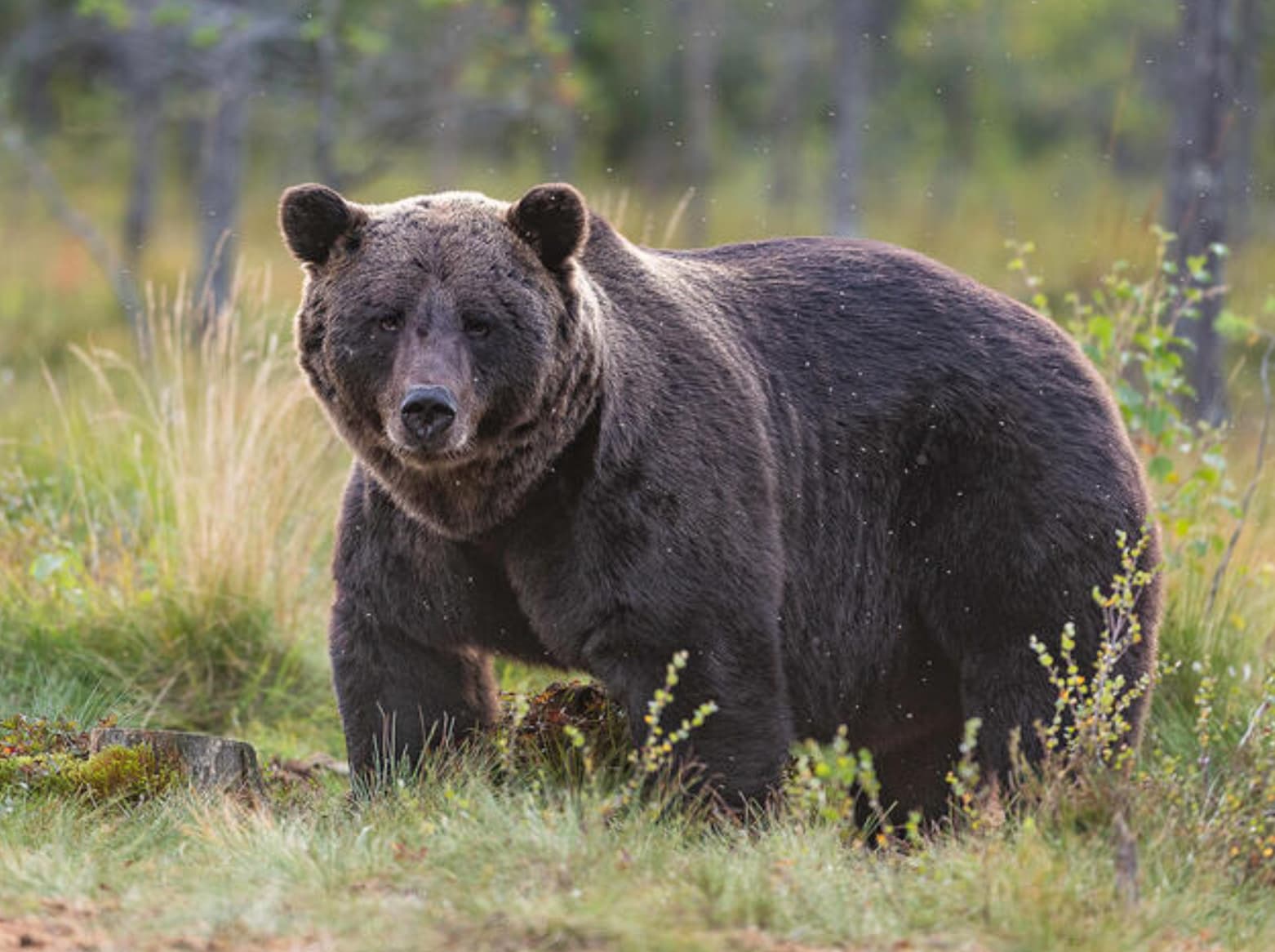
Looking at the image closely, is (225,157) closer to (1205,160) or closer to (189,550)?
(1205,160)

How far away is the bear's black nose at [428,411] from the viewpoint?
460 centimetres

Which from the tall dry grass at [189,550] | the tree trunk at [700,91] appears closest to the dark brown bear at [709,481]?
the tall dry grass at [189,550]

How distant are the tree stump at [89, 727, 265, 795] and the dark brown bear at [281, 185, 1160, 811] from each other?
598 mm

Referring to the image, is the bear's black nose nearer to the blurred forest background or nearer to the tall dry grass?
the tall dry grass

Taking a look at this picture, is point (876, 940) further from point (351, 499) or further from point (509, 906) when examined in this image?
point (351, 499)

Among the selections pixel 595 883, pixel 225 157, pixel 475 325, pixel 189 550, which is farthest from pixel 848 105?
pixel 595 883

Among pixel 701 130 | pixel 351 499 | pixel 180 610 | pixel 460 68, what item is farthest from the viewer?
pixel 701 130

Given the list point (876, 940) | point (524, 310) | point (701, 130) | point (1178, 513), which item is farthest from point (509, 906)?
point (701, 130)

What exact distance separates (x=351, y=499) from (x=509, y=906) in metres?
1.71

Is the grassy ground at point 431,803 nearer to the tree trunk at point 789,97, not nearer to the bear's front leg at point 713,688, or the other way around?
the bear's front leg at point 713,688

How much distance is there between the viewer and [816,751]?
197 inches

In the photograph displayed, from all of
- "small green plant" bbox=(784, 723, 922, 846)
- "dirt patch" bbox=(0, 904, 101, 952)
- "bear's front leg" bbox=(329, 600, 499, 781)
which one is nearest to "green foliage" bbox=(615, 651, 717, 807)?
"small green plant" bbox=(784, 723, 922, 846)

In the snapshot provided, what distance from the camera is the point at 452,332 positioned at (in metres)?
4.80

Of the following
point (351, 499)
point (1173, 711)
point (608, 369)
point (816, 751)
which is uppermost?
point (608, 369)
